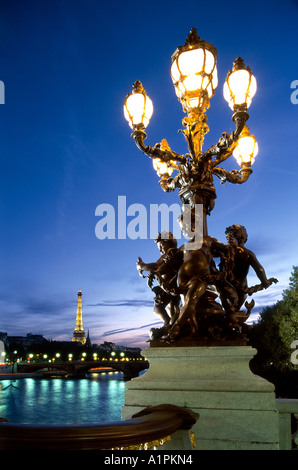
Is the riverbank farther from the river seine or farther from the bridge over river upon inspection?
the river seine

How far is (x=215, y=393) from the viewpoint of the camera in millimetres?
3998

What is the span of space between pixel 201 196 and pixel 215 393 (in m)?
2.91

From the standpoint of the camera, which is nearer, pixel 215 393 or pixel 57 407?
pixel 215 393

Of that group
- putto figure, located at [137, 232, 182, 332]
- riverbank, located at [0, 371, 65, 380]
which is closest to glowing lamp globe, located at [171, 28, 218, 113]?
putto figure, located at [137, 232, 182, 332]

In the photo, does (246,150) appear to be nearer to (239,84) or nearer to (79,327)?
(239,84)

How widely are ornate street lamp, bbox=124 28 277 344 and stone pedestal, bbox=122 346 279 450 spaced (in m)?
0.30

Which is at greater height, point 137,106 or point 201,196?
point 137,106

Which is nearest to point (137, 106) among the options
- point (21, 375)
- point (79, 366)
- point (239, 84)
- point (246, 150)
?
point (239, 84)

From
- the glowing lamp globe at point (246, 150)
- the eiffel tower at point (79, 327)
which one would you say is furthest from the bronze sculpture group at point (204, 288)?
the eiffel tower at point (79, 327)
